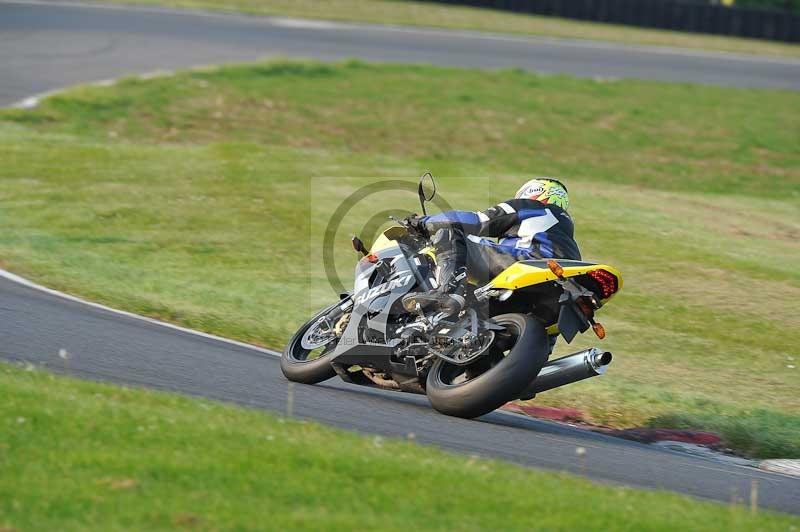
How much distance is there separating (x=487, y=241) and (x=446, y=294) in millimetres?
498

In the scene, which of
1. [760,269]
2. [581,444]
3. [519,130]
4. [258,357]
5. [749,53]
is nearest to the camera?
[581,444]

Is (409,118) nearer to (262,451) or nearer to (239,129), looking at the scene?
(239,129)

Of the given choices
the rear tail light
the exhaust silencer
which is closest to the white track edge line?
the exhaust silencer

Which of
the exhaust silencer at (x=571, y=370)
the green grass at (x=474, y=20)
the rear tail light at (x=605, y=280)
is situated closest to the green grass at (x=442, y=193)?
the exhaust silencer at (x=571, y=370)

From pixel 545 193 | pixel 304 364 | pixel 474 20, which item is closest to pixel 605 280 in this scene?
pixel 545 193

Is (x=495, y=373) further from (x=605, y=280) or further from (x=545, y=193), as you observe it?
(x=545, y=193)

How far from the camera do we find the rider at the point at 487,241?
7629 millimetres

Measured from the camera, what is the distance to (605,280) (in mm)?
7098

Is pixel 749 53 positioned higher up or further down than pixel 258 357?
higher up

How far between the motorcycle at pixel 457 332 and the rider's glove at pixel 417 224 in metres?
0.07

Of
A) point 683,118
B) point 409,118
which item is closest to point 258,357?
point 409,118

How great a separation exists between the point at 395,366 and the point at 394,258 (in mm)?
803

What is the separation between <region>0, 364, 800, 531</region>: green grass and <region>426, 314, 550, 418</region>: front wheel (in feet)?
2.77

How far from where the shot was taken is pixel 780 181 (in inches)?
798
